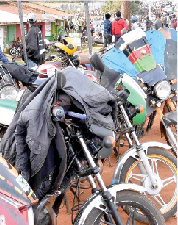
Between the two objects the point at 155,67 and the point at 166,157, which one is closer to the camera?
the point at 166,157

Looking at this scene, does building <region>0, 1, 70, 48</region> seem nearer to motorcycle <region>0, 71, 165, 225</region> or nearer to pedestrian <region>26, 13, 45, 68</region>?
pedestrian <region>26, 13, 45, 68</region>

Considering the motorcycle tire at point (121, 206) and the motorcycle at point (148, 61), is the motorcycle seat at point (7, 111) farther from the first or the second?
the motorcycle at point (148, 61)

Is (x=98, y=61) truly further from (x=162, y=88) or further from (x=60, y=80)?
(x=162, y=88)

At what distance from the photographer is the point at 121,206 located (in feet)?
9.86

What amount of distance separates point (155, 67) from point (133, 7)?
44.2 meters

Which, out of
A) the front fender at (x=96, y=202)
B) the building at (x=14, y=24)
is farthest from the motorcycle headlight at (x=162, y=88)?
the building at (x=14, y=24)

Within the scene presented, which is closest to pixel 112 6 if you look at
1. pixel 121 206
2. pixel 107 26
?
pixel 107 26

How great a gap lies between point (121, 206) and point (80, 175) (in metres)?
0.41

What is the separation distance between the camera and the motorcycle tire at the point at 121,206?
2.79m

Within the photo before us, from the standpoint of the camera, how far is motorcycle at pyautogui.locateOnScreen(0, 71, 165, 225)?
8.49 ft

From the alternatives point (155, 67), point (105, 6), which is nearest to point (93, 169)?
point (155, 67)

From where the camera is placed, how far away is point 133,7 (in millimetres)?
46875

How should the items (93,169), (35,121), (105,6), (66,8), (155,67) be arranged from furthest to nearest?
(105,6), (66,8), (155,67), (93,169), (35,121)

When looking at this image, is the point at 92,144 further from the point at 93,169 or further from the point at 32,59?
the point at 32,59
